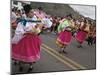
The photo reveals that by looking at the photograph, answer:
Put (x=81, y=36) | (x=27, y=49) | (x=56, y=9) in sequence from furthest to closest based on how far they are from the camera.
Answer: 1. (x=81, y=36)
2. (x=56, y=9)
3. (x=27, y=49)

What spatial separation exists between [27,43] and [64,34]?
A: 1.73 ft

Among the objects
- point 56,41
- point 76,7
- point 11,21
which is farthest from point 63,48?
point 11,21

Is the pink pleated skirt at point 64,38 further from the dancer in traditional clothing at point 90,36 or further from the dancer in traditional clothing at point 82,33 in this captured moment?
the dancer in traditional clothing at point 90,36

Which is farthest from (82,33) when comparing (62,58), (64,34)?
(62,58)

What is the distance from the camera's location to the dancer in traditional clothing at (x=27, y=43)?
9.80ft

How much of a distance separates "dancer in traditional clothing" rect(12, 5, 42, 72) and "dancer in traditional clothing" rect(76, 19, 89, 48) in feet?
1.90

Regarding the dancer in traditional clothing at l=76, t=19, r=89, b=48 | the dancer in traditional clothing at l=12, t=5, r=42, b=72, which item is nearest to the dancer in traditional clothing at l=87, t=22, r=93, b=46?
the dancer in traditional clothing at l=76, t=19, r=89, b=48

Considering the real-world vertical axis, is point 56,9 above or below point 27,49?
above

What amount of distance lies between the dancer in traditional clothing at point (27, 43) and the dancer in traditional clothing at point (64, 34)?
0.95 ft

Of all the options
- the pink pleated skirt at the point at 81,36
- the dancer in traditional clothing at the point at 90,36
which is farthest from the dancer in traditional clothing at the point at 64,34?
the dancer in traditional clothing at the point at 90,36

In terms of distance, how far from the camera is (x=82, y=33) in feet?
11.0

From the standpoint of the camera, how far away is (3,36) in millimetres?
2938

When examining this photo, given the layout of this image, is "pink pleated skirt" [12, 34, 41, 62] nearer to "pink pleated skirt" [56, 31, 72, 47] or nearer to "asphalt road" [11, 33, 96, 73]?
"asphalt road" [11, 33, 96, 73]

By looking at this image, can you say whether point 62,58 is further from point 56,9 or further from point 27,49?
point 56,9
